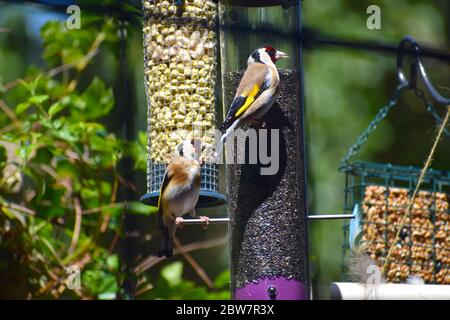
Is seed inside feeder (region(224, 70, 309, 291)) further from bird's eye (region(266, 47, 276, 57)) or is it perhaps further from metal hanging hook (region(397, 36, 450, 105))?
metal hanging hook (region(397, 36, 450, 105))

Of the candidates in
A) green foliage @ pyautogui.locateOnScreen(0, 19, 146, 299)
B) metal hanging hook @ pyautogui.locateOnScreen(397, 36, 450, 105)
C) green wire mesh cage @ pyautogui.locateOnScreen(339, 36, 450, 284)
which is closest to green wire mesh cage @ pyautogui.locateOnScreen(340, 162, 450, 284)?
green wire mesh cage @ pyautogui.locateOnScreen(339, 36, 450, 284)

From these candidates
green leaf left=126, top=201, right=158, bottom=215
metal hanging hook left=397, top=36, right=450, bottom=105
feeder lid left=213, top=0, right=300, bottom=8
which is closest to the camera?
feeder lid left=213, top=0, right=300, bottom=8

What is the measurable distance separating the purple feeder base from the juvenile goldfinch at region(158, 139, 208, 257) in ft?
1.24

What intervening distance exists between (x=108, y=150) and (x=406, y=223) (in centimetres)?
169

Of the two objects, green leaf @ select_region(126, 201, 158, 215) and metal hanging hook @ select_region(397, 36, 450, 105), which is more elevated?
metal hanging hook @ select_region(397, 36, 450, 105)

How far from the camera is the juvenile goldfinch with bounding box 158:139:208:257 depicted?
5.16 m

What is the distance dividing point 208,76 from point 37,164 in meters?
1.29

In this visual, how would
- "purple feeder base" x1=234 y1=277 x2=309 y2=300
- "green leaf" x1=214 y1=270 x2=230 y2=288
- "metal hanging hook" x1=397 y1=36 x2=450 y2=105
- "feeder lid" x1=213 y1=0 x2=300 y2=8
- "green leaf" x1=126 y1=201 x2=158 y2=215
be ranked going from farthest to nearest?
"green leaf" x1=214 y1=270 x2=230 y2=288
"green leaf" x1=126 y1=201 x2=158 y2=215
"metal hanging hook" x1=397 y1=36 x2=450 y2=105
"feeder lid" x1=213 y1=0 x2=300 y2=8
"purple feeder base" x1=234 y1=277 x2=309 y2=300

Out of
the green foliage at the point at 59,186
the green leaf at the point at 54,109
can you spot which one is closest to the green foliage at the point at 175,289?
the green foliage at the point at 59,186

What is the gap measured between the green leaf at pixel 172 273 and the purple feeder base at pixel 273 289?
1510 millimetres

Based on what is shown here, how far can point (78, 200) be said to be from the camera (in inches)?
260

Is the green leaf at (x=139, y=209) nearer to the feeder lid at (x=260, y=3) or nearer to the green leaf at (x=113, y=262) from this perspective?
the green leaf at (x=113, y=262)

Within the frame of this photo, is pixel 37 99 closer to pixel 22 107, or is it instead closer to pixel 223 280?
pixel 22 107

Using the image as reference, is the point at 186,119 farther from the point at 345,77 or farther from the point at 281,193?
the point at 345,77
